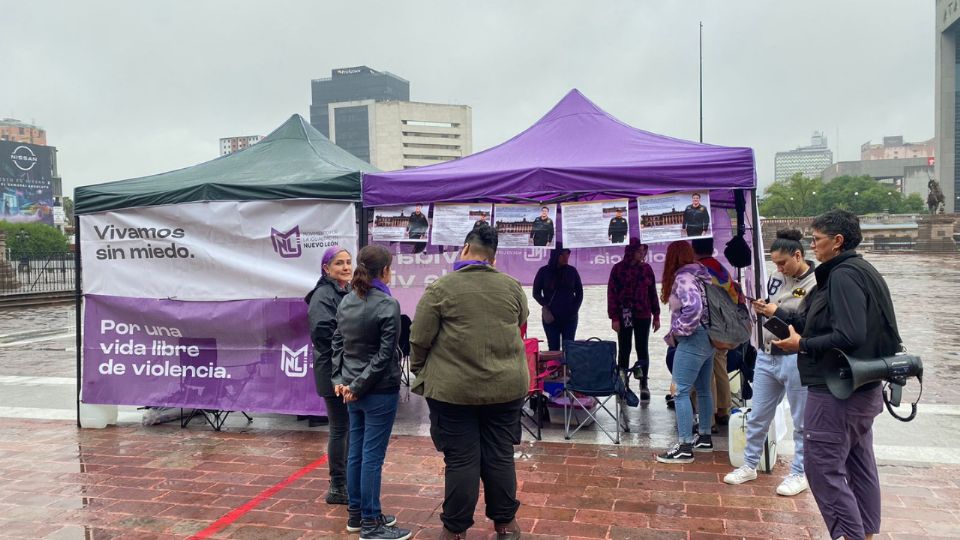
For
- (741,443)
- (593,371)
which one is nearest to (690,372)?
(741,443)

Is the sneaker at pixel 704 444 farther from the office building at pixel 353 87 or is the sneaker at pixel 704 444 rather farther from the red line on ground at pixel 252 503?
the office building at pixel 353 87

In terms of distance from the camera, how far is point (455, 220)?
5.93m

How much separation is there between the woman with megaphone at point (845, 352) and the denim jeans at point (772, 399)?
43.5 inches

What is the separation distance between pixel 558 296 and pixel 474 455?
3.95 m

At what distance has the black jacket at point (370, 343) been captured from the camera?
3641 mm

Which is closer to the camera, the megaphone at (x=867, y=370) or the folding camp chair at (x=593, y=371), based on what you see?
the megaphone at (x=867, y=370)

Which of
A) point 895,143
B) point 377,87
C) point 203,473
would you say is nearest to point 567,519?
point 203,473

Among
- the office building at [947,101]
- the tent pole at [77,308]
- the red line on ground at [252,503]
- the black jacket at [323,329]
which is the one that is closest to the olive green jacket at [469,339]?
the black jacket at [323,329]

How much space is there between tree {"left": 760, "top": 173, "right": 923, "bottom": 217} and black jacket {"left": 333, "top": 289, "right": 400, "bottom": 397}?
336 feet

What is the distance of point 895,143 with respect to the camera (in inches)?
7515

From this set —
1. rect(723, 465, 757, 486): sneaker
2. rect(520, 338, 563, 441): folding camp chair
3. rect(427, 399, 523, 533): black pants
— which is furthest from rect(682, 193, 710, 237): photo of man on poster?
rect(427, 399, 523, 533): black pants

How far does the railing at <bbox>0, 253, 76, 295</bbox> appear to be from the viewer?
2789 centimetres

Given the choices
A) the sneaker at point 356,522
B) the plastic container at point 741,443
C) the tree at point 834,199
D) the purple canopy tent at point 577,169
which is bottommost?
the sneaker at point 356,522

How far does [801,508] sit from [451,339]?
2.58 metres
